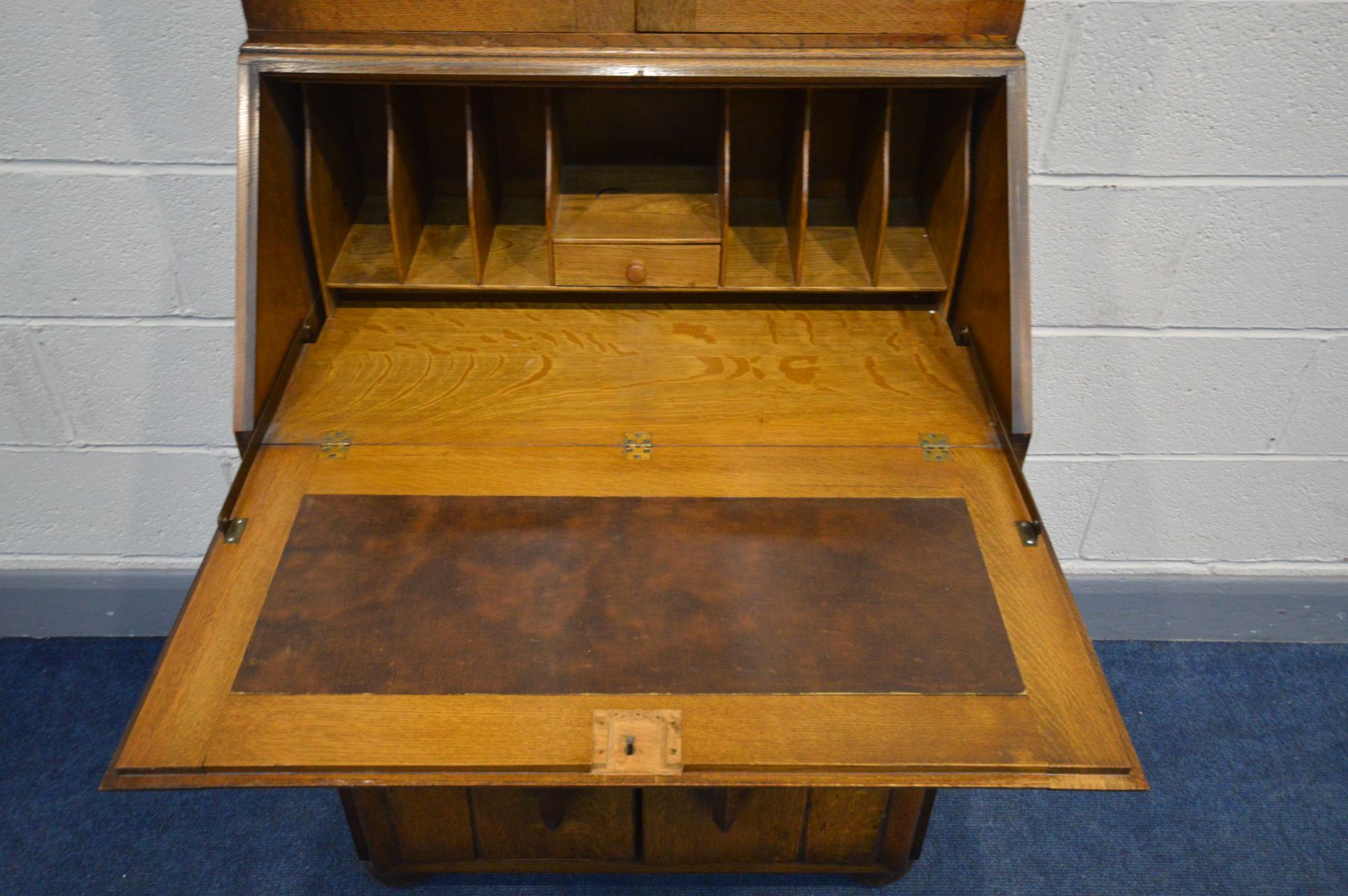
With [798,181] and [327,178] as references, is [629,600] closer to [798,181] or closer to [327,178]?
[798,181]

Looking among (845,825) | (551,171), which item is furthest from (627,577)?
(845,825)

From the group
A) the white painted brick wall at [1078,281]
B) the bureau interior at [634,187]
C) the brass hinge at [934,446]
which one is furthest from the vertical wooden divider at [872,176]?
the white painted brick wall at [1078,281]

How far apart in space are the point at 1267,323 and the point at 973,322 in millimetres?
825

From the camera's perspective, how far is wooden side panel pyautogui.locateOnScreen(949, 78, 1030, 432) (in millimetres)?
1136

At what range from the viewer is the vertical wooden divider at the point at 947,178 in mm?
1219

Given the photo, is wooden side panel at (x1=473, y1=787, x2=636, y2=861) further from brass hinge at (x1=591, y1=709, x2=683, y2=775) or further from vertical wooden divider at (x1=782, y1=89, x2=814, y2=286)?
vertical wooden divider at (x1=782, y1=89, x2=814, y2=286)

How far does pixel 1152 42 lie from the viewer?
4.68 feet

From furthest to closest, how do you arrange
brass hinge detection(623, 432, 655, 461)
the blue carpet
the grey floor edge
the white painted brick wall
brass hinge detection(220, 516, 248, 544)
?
1. the grey floor edge
2. the blue carpet
3. the white painted brick wall
4. brass hinge detection(623, 432, 655, 461)
5. brass hinge detection(220, 516, 248, 544)

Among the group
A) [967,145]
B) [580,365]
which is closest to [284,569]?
[580,365]

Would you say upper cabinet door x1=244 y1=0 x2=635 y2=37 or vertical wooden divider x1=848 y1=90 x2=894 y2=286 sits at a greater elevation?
upper cabinet door x1=244 y1=0 x2=635 y2=37

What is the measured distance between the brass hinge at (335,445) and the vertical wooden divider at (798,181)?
0.64m

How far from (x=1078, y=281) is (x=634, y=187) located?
0.85m

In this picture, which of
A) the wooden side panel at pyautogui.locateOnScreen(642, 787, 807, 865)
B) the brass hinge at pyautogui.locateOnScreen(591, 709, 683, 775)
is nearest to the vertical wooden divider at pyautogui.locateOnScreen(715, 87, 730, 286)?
the brass hinge at pyautogui.locateOnScreen(591, 709, 683, 775)

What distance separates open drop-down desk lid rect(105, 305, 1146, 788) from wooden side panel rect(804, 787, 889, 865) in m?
0.57
